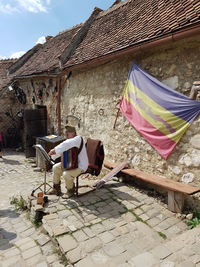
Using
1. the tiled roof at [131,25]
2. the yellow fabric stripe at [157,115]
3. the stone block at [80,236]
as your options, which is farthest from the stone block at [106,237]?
the tiled roof at [131,25]

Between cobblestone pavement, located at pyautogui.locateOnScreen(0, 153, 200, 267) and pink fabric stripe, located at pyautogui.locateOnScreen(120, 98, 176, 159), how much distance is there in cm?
112

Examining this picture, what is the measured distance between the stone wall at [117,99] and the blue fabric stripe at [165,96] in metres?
0.13

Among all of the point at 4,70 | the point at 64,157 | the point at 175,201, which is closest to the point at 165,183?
the point at 175,201

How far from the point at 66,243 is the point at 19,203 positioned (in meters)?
2.34

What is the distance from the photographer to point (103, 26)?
8227 millimetres

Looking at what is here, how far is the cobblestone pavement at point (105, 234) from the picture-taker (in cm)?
287

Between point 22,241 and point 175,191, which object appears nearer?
point 22,241

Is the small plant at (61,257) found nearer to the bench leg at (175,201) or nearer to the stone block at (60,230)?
the stone block at (60,230)

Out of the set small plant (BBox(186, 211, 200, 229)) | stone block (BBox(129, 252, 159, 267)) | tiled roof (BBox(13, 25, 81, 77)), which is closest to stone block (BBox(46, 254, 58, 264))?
stone block (BBox(129, 252, 159, 267))

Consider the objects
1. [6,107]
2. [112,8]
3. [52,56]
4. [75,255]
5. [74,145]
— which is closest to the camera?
[75,255]

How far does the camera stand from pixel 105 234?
11.8 feet

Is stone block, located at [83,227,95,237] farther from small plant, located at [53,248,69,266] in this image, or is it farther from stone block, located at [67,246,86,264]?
small plant, located at [53,248,69,266]

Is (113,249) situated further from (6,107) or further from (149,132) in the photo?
(6,107)

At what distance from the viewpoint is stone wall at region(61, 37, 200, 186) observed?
424 centimetres
